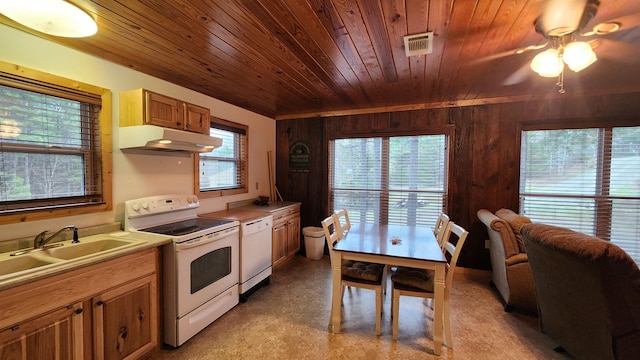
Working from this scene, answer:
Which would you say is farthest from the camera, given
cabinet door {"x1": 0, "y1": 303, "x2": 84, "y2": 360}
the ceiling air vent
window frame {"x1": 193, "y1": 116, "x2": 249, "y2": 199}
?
window frame {"x1": 193, "y1": 116, "x2": 249, "y2": 199}

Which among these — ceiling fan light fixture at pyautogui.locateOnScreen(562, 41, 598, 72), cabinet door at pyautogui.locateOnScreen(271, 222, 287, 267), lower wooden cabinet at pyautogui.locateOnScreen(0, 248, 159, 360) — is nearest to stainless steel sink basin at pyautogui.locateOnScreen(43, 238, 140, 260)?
lower wooden cabinet at pyautogui.locateOnScreen(0, 248, 159, 360)

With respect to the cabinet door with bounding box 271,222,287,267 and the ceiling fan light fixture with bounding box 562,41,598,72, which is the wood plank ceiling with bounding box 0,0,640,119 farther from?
the cabinet door with bounding box 271,222,287,267

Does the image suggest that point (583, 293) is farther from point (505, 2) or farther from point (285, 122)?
point (285, 122)

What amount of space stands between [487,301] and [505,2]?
2811 mm

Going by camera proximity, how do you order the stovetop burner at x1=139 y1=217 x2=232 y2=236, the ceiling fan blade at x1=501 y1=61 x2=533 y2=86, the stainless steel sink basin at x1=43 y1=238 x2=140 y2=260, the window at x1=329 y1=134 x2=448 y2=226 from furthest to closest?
the window at x1=329 y1=134 x2=448 y2=226 < the ceiling fan blade at x1=501 y1=61 x2=533 y2=86 < the stovetop burner at x1=139 y1=217 x2=232 y2=236 < the stainless steel sink basin at x1=43 y1=238 x2=140 y2=260

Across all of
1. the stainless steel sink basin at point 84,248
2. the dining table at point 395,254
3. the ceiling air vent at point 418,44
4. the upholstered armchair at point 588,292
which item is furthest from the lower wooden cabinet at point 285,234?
the upholstered armchair at point 588,292

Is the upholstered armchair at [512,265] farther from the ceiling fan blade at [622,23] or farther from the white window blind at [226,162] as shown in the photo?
the white window blind at [226,162]

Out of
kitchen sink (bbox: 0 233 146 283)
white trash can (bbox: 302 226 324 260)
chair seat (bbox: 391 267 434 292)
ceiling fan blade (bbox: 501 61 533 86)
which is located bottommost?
white trash can (bbox: 302 226 324 260)

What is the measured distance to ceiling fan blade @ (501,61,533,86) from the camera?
95.8 inches

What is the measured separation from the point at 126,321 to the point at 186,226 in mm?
839

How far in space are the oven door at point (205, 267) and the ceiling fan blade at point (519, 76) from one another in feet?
10.3

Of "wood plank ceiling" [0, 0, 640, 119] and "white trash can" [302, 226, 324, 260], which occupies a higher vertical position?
"wood plank ceiling" [0, 0, 640, 119]

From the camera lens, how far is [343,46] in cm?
204

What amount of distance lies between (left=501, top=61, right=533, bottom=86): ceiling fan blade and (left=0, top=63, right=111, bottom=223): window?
12.0 ft
